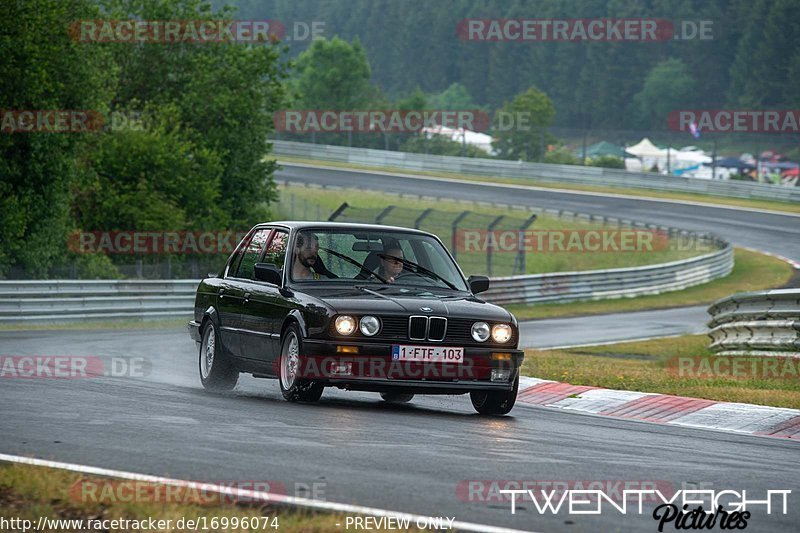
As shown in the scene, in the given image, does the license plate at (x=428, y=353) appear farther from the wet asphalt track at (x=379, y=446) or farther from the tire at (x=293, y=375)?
the tire at (x=293, y=375)

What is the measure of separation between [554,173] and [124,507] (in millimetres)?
57329

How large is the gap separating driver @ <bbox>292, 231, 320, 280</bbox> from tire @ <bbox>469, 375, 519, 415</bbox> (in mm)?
1712

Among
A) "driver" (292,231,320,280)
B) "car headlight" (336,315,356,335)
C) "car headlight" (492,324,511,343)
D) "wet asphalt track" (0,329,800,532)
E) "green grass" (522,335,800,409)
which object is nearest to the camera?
"wet asphalt track" (0,329,800,532)

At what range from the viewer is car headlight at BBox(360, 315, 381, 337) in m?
10.2

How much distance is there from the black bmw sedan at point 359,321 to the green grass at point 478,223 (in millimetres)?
15934

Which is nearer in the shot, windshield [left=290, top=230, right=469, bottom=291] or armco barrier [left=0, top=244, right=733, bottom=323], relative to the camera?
windshield [left=290, top=230, right=469, bottom=291]

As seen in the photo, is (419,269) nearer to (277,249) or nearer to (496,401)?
(277,249)

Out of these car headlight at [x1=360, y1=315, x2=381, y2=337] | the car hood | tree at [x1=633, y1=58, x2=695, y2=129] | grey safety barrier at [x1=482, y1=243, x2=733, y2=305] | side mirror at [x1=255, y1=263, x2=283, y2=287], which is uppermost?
tree at [x1=633, y1=58, x2=695, y2=129]

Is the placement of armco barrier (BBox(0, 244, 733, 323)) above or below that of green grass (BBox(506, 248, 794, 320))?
above

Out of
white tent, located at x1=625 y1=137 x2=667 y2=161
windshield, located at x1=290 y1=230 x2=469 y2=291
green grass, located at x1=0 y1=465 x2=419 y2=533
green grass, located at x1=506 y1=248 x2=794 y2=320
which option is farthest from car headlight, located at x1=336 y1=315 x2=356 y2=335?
white tent, located at x1=625 y1=137 x2=667 y2=161

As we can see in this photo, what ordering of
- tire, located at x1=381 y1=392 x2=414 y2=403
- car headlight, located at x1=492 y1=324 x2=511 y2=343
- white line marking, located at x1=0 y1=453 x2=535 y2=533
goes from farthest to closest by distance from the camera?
tire, located at x1=381 y1=392 x2=414 y2=403, car headlight, located at x1=492 y1=324 x2=511 y2=343, white line marking, located at x1=0 y1=453 x2=535 y2=533

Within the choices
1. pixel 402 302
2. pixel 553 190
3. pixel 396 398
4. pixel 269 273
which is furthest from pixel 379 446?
pixel 553 190

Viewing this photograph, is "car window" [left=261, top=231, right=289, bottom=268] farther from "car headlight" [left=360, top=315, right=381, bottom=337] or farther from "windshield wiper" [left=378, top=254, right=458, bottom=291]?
"car headlight" [left=360, top=315, right=381, bottom=337]

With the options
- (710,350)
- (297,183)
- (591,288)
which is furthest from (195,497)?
(297,183)
